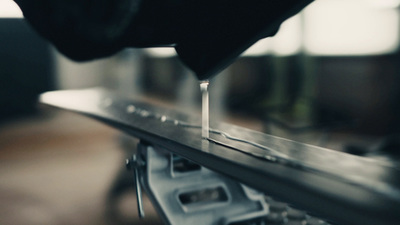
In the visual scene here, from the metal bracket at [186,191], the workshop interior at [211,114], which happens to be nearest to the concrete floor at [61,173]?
the workshop interior at [211,114]

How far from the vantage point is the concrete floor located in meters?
1.72

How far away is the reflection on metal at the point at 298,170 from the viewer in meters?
0.37

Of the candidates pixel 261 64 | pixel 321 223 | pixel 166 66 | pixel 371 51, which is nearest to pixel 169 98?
pixel 166 66

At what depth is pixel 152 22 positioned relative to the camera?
1.33 ft

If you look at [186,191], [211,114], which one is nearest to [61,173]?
[211,114]

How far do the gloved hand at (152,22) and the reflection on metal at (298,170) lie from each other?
16 cm

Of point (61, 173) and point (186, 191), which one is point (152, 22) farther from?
point (61, 173)

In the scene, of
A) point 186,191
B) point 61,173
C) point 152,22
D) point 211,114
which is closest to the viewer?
point 152,22

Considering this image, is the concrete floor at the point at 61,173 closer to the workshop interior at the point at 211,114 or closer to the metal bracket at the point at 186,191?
the workshop interior at the point at 211,114

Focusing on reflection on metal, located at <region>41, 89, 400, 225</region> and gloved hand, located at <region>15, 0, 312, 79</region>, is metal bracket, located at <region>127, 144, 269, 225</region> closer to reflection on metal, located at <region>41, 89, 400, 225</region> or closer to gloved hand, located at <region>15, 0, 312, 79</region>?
reflection on metal, located at <region>41, 89, 400, 225</region>

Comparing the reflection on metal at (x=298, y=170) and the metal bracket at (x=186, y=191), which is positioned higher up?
the reflection on metal at (x=298, y=170)

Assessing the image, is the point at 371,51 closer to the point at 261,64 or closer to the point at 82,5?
the point at 261,64

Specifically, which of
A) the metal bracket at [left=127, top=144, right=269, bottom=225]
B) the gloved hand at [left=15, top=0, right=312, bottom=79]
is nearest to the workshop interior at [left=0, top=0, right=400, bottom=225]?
the metal bracket at [left=127, top=144, right=269, bottom=225]

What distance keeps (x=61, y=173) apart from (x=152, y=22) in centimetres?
218
